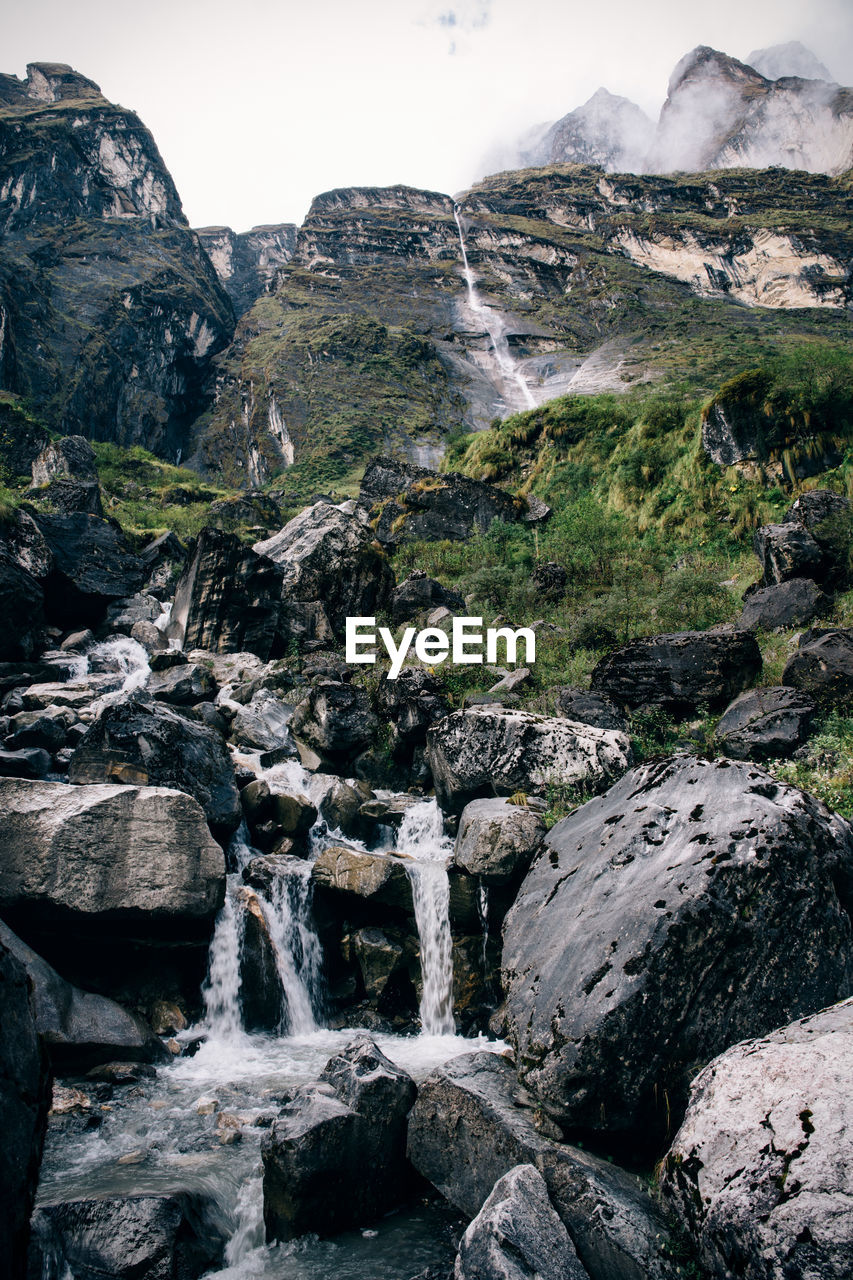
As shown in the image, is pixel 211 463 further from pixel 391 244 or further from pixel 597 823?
pixel 597 823

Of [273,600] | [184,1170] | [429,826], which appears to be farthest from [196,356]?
[184,1170]

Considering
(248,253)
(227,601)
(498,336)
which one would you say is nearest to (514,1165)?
(227,601)

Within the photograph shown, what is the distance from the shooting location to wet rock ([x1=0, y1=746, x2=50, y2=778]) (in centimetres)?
1042

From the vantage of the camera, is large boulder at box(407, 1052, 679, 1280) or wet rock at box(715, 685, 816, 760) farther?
wet rock at box(715, 685, 816, 760)

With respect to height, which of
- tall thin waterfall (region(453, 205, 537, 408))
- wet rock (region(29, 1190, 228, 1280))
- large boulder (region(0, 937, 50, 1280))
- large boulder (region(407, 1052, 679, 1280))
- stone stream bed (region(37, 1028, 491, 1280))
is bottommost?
stone stream bed (region(37, 1028, 491, 1280))

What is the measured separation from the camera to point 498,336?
86062mm

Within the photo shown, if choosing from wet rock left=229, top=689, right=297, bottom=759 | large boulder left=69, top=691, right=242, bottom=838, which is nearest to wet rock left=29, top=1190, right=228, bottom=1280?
large boulder left=69, top=691, right=242, bottom=838

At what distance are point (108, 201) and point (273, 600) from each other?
9954 centimetres

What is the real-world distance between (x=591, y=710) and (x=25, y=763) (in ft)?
32.7

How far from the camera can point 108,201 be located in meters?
90.7

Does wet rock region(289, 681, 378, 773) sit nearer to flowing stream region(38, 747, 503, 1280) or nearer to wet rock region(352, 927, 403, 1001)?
flowing stream region(38, 747, 503, 1280)

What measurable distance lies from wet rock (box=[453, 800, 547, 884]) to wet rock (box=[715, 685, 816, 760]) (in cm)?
342

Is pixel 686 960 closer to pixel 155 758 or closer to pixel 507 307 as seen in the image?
pixel 155 758

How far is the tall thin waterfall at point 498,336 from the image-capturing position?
257 feet
